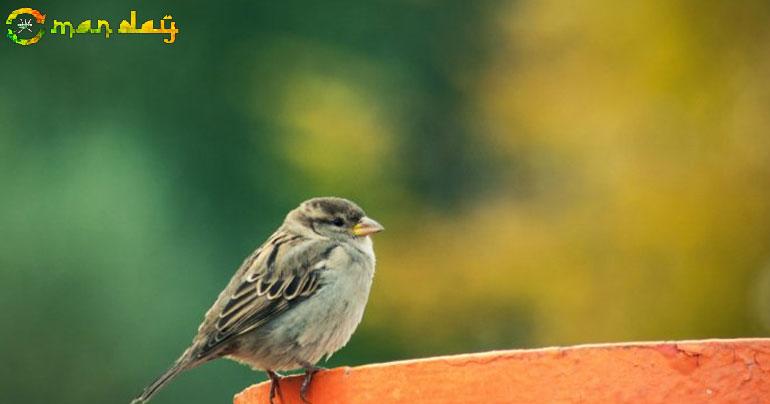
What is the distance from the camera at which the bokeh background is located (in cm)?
854

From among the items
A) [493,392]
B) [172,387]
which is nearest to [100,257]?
[172,387]

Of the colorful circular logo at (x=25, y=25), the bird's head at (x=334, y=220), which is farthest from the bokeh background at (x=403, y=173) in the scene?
the bird's head at (x=334, y=220)

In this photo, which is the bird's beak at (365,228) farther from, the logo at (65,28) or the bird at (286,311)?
the logo at (65,28)

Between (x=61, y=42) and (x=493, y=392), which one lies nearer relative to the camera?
(x=493, y=392)

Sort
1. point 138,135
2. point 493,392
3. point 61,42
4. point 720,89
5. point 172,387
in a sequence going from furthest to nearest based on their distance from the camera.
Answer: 1. point 61,42
2. point 138,135
3. point 172,387
4. point 720,89
5. point 493,392

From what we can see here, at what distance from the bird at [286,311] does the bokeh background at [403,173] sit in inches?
139

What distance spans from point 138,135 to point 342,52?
1.64 m

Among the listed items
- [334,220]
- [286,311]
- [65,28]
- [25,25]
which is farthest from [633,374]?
[65,28]

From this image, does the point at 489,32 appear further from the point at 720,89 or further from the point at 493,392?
the point at 493,392

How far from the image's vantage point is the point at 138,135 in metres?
10.3

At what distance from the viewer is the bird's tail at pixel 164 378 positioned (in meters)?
4.77

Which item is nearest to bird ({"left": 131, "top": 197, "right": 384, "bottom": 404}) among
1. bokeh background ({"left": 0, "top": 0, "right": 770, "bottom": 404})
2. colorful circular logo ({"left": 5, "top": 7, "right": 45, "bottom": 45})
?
bokeh background ({"left": 0, "top": 0, "right": 770, "bottom": 404})

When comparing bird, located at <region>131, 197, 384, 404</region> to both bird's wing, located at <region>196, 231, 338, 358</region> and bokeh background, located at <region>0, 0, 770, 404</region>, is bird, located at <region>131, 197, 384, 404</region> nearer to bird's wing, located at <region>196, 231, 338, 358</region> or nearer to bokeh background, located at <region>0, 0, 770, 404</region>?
bird's wing, located at <region>196, 231, 338, 358</region>

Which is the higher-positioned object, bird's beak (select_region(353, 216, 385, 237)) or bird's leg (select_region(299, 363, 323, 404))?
bird's beak (select_region(353, 216, 385, 237))
